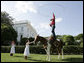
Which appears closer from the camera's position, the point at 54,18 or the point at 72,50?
the point at 54,18

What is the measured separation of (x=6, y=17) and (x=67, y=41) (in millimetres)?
20611

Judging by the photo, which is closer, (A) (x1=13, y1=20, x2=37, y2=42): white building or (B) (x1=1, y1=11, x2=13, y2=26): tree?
(B) (x1=1, y1=11, x2=13, y2=26): tree

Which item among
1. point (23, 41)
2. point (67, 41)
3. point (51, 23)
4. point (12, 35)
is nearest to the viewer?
point (51, 23)

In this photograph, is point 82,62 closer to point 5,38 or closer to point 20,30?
point 5,38

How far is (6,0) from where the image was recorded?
452 inches

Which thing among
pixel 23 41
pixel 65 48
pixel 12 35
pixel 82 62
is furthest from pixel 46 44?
pixel 23 41

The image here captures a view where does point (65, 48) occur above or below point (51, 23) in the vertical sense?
below

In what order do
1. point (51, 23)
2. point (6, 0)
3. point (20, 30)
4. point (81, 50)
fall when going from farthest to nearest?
point (20, 30) < point (81, 50) < point (6, 0) < point (51, 23)

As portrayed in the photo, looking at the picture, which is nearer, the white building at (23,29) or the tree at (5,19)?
the tree at (5,19)

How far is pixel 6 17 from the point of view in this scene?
42.9 meters

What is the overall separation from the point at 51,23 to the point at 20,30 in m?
42.4

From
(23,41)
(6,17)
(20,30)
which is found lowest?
(23,41)

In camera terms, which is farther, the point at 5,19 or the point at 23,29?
the point at 23,29

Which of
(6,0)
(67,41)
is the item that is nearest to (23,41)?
(67,41)
